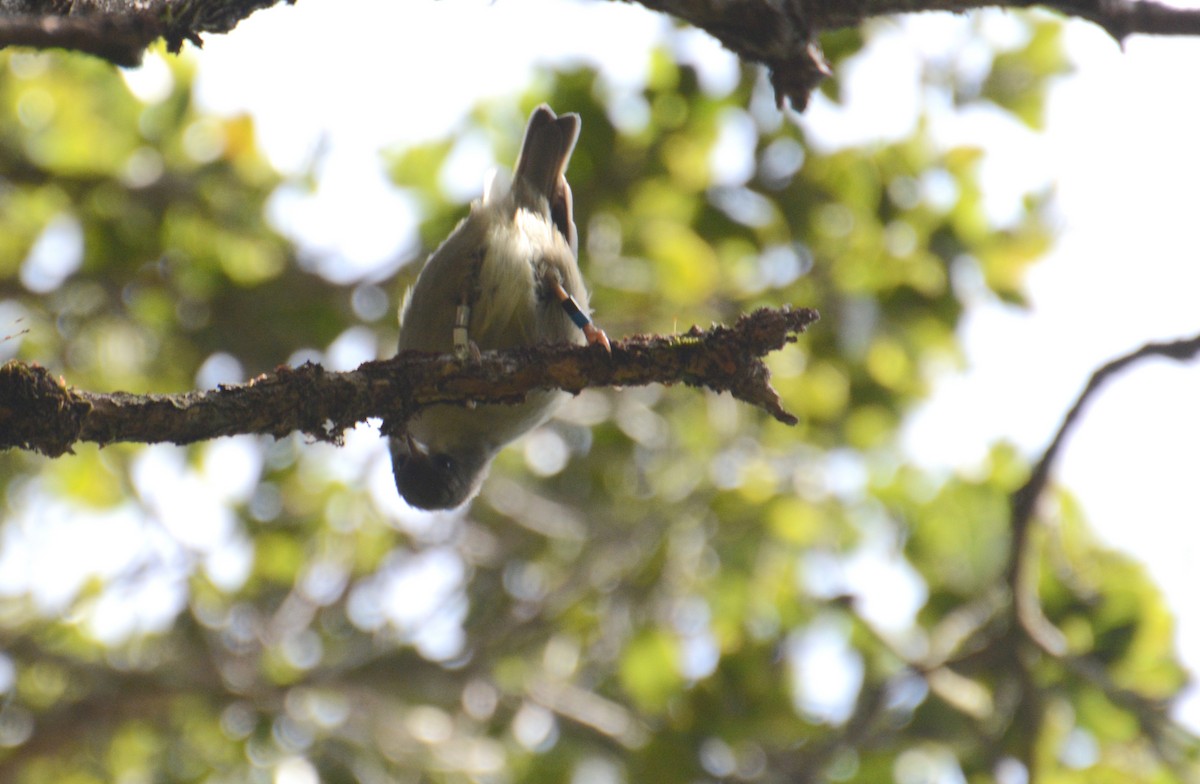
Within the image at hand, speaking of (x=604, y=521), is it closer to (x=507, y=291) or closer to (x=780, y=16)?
(x=507, y=291)

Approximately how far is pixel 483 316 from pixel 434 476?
0.78 m

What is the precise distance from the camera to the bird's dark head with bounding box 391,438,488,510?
4461 millimetres

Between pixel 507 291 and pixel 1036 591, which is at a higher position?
pixel 507 291

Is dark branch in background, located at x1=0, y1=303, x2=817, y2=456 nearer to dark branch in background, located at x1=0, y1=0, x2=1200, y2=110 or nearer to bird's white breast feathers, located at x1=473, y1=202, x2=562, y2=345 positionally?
dark branch in background, located at x1=0, y1=0, x2=1200, y2=110

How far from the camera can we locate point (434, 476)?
14.6 feet

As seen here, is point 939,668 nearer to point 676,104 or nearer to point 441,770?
point 676,104


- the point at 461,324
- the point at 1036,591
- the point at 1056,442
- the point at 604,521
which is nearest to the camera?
the point at 1056,442

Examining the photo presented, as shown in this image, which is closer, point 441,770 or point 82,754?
point 441,770

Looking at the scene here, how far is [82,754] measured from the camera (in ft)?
24.2

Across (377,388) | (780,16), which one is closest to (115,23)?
(377,388)

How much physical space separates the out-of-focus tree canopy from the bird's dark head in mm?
1669

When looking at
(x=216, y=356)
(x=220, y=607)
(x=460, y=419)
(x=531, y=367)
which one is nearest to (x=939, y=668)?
(x=460, y=419)

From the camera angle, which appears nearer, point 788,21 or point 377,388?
point 788,21

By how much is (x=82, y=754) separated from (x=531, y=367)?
645 cm
